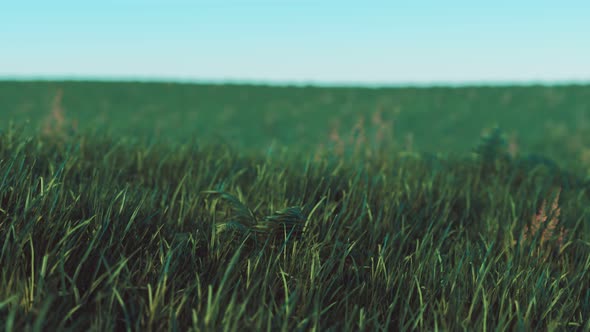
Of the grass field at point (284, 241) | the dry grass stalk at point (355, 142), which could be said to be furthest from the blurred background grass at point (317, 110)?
the grass field at point (284, 241)

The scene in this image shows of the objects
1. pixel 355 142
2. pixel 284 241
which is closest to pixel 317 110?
pixel 355 142

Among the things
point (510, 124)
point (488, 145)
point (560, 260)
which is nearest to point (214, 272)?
point (560, 260)

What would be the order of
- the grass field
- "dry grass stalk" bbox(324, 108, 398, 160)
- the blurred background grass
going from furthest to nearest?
the blurred background grass
"dry grass stalk" bbox(324, 108, 398, 160)
the grass field

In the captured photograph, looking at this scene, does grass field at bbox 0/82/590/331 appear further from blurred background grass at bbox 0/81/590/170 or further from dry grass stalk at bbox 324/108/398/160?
blurred background grass at bbox 0/81/590/170

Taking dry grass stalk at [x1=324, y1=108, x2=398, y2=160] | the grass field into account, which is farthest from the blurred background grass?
the grass field

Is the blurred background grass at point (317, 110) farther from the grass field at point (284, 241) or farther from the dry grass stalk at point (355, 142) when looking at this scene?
the grass field at point (284, 241)

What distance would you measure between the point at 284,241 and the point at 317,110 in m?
19.6

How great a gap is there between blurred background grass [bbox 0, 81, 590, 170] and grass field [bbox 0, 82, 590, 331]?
34.1 feet

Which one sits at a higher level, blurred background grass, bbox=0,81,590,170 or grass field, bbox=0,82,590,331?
grass field, bbox=0,82,590,331

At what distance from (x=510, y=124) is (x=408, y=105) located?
5036 mm

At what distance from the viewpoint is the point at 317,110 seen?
2153 cm

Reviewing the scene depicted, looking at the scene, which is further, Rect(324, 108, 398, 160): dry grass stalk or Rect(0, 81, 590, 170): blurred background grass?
Rect(0, 81, 590, 170): blurred background grass

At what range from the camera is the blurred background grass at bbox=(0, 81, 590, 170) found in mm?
16078

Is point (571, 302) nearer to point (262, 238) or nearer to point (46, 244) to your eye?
point (262, 238)
